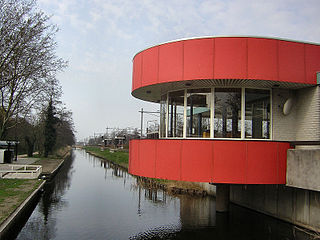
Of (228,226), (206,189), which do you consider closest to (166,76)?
(228,226)

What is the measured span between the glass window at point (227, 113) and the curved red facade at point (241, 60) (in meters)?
0.95

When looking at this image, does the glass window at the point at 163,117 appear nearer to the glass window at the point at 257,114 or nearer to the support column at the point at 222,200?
the glass window at the point at 257,114

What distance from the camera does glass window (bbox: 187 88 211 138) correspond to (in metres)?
10.3

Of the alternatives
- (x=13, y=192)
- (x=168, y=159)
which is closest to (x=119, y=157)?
(x=13, y=192)

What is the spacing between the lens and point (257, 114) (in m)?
10.4

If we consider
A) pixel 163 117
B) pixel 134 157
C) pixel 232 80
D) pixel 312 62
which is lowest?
pixel 134 157

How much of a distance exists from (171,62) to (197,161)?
11.3ft

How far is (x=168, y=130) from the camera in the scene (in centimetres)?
1168

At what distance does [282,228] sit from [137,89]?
327 inches


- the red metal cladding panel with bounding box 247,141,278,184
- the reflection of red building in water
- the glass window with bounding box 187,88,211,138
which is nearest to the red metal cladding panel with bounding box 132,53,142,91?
the reflection of red building in water

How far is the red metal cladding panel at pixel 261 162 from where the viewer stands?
9.53 meters

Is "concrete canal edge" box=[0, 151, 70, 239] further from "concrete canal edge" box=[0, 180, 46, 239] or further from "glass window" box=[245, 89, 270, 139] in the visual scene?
"glass window" box=[245, 89, 270, 139]

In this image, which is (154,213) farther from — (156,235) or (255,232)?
(255,232)

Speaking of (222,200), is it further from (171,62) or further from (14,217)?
(14,217)
